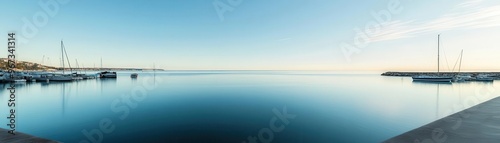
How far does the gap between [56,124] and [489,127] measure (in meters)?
22.4

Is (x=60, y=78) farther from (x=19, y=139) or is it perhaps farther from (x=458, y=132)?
(x=458, y=132)

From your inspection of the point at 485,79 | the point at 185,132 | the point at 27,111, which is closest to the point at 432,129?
A: the point at 185,132

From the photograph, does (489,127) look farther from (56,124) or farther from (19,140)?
(56,124)

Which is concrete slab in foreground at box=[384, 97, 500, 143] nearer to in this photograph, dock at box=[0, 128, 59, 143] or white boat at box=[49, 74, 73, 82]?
dock at box=[0, 128, 59, 143]

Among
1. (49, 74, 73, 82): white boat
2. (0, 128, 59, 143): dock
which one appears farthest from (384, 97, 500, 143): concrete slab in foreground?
(49, 74, 73, 82): white boat

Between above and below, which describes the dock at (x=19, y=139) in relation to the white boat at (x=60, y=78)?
below

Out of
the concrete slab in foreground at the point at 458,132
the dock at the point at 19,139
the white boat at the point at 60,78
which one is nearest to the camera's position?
the dock at the point at 19,139

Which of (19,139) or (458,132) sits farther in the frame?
(458,132)

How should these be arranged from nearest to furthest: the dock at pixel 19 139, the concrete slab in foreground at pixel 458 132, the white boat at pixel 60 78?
1. the dock at pixel 19 139
2. the concrete slab in foreground at pixel 458 132
3. the white boat at pixel 60 78

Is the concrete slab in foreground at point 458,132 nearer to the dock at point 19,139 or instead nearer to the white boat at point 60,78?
the dock at point 19,139

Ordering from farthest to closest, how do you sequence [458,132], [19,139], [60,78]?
[60,78], [458,132], [19,139]

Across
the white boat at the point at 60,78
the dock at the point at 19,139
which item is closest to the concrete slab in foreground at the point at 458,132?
the dock at the point at 19,139

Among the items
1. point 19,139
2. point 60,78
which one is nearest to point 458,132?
point 19,139

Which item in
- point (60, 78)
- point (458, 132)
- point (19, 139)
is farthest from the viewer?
point (60, 78)
